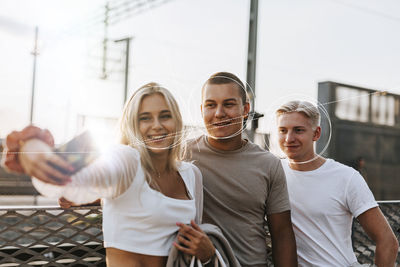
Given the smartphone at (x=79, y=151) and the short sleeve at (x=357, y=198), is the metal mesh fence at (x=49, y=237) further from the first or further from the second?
the short sleeve at (x=357, y=198)

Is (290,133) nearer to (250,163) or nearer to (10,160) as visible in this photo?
(250,163)

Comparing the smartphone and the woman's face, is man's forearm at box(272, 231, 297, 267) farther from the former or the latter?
the smartphone

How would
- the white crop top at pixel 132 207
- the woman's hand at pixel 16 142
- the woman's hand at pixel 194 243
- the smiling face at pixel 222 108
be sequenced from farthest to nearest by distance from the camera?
the smiling face at pixel 222 108, the woman's hand at pixel 194 243, the white crop top at pixel 132 207, the woman's hand at pixel 16 142

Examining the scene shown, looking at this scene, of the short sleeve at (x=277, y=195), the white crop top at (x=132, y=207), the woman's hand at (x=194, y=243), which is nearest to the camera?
the white crop top at (x=132, y=207)

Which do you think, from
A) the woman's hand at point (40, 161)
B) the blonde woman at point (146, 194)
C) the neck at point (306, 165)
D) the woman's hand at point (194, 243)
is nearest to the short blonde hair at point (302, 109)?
the neck at point (306, 165)

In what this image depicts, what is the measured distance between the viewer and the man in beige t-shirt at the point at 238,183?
6.46ft

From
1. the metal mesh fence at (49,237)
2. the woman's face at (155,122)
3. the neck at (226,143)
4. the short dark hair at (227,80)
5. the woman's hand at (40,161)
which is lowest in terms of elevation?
the metal mesh fence at (49,237)

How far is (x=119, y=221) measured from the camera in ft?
4.72

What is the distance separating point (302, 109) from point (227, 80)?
470 millimetres

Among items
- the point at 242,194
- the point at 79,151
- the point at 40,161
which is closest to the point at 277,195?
the point at 242,194

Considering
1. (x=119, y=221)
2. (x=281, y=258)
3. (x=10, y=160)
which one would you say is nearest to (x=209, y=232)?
(x=119, y=221)

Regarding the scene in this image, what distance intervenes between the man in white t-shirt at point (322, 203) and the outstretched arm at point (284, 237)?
11 centimetres

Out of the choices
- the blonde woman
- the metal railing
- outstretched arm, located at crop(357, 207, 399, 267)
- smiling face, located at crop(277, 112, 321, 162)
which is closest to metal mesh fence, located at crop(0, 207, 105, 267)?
the metal railing

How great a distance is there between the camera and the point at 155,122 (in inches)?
58.0
